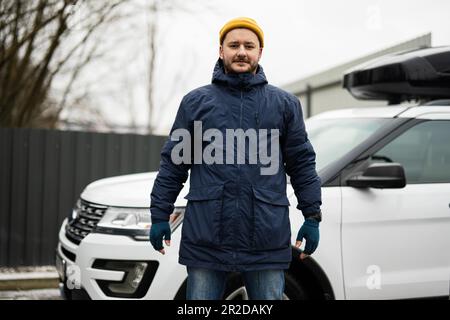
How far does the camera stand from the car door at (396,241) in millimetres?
3467

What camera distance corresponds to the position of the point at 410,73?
4109mm

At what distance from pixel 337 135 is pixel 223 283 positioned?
1882 mm

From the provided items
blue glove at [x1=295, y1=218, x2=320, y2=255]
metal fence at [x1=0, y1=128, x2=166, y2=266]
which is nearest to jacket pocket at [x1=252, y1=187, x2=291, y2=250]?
blue glove at [x1=295, y1=218, x2=320, y2=255]

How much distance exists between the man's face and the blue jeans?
97 cm

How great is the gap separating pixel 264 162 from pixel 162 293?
120cm

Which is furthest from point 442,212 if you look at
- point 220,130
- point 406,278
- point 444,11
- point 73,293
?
point 444,11

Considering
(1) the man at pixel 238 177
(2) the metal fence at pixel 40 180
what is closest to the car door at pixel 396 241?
(1) the man at pixel 238 177

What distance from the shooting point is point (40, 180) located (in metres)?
6.93

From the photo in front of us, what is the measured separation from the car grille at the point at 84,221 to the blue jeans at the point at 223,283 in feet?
4.25

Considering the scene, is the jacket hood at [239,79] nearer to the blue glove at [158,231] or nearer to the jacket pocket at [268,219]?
the jacket pocket at [268,219]

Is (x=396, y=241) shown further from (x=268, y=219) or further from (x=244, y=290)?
(x=268, y=219)

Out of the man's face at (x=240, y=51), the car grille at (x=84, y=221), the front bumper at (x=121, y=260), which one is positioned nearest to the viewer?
the man's face at (x=240, y=51)

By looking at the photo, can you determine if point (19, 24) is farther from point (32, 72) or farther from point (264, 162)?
point (264, 162)

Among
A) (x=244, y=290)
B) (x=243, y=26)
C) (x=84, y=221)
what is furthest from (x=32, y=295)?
(x=243, y=26)
